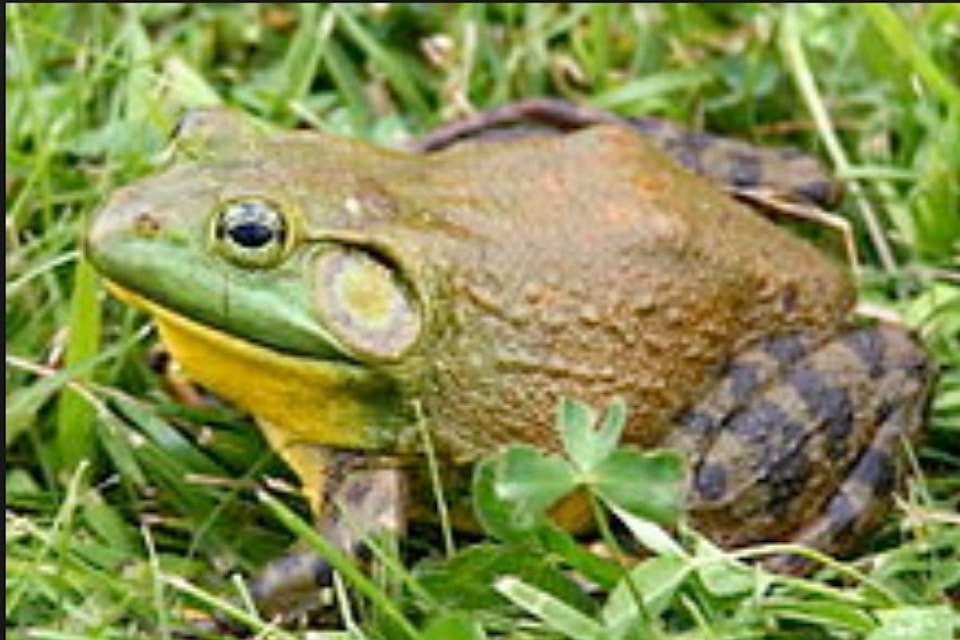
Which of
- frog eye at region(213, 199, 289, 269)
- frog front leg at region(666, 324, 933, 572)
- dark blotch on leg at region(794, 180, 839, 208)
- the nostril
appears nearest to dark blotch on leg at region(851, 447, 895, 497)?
frog front leg at region(666, 324, 933, 572)

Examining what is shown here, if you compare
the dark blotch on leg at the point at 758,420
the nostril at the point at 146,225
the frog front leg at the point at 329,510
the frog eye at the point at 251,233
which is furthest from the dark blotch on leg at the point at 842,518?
the nostril at the point at 146,225

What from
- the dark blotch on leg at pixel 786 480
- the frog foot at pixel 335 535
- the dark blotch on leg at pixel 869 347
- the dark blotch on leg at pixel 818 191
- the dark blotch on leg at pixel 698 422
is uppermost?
the dark blotch on leg at pixel 818 191

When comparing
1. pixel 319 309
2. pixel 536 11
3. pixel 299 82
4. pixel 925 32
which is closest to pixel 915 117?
pixel 925 32

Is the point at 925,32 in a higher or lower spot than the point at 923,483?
higher

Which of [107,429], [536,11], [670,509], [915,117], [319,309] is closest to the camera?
[670,509]

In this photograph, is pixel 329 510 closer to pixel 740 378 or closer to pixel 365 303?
pixel 365 303

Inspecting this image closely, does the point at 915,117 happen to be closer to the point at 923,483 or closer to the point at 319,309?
the point at 923,483

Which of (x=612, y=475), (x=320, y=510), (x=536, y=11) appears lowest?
(x=320, y=510)

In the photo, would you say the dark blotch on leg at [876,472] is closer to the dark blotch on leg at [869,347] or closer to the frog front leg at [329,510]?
the dark blotch on leg at [869,347]
